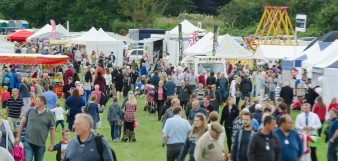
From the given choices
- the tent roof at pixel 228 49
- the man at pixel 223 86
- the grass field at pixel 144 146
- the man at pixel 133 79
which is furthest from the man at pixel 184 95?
the tent roof at pixel 228 49

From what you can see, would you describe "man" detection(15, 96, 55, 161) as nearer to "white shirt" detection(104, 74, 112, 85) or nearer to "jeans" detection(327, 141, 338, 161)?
"jeans" detection(327, 141, 338, 161)

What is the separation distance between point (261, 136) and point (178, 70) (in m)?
23.5

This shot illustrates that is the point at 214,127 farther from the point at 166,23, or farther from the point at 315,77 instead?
the point at 166,23

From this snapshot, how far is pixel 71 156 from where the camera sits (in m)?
10.5

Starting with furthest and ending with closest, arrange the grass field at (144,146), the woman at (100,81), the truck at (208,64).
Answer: the truck at (208,64) → the woman at (100,81) → the grass field at (144,146)

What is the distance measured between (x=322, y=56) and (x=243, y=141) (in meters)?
21.3

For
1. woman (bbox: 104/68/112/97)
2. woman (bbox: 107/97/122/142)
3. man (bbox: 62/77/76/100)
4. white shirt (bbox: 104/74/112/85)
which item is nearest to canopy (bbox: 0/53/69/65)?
woman (bbox: 104/68/112/97)

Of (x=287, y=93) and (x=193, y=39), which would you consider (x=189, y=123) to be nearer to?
(x=287, y=93)

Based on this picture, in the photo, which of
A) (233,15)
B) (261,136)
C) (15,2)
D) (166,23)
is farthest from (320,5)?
(261,136)

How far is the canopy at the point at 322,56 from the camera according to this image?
111ft

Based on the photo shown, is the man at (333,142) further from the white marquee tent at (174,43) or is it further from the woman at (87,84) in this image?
the white marquee tent at (174,43)

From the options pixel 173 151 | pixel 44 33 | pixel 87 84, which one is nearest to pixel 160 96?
pixel 87 84

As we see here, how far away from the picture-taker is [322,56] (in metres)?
34.5

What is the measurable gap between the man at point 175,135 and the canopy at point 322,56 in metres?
18.4
